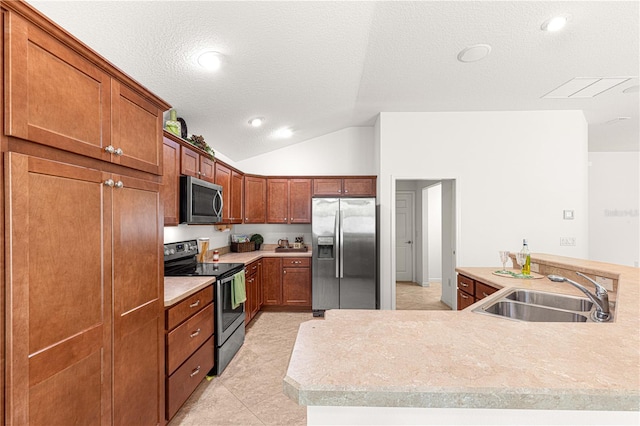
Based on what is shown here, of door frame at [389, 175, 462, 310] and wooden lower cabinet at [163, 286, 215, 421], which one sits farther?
door frame at [389, 175, 462, 310]

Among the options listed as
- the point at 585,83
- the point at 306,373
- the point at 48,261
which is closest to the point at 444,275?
the point at 585,83

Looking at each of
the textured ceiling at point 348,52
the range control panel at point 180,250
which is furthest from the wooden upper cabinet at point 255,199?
the range control panel at point 180,250

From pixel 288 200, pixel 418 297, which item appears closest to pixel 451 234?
pixel 418 297

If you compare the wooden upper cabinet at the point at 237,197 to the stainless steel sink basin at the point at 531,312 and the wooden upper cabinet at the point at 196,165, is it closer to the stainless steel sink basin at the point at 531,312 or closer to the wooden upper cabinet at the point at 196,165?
the wooden upper cabinet at the point at 196,165

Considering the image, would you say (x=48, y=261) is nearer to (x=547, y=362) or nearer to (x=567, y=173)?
(x=547, y=362)

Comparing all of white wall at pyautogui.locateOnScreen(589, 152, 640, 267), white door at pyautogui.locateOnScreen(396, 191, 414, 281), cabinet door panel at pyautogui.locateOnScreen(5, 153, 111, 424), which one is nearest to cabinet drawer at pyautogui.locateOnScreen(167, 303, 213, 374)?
cabinet door panel at pyautogui.locateOnScreen(5, 153, 111, 424)

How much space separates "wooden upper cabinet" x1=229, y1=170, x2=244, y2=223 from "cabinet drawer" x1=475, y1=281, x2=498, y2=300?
2.88 m

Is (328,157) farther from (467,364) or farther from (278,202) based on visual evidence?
(467,364)

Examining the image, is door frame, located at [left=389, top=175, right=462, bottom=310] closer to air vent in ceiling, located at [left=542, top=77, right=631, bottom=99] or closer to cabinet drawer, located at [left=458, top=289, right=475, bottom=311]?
cabinet drawer, located at [left=458, top=289, right=475, bottom=311]

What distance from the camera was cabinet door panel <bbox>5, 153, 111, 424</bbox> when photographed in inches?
38.2

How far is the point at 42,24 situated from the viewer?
1032 mm

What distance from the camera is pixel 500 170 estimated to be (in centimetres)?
400

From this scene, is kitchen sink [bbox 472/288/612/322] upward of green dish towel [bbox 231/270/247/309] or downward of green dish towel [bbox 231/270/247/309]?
upward

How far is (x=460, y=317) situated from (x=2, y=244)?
1.78 meters
